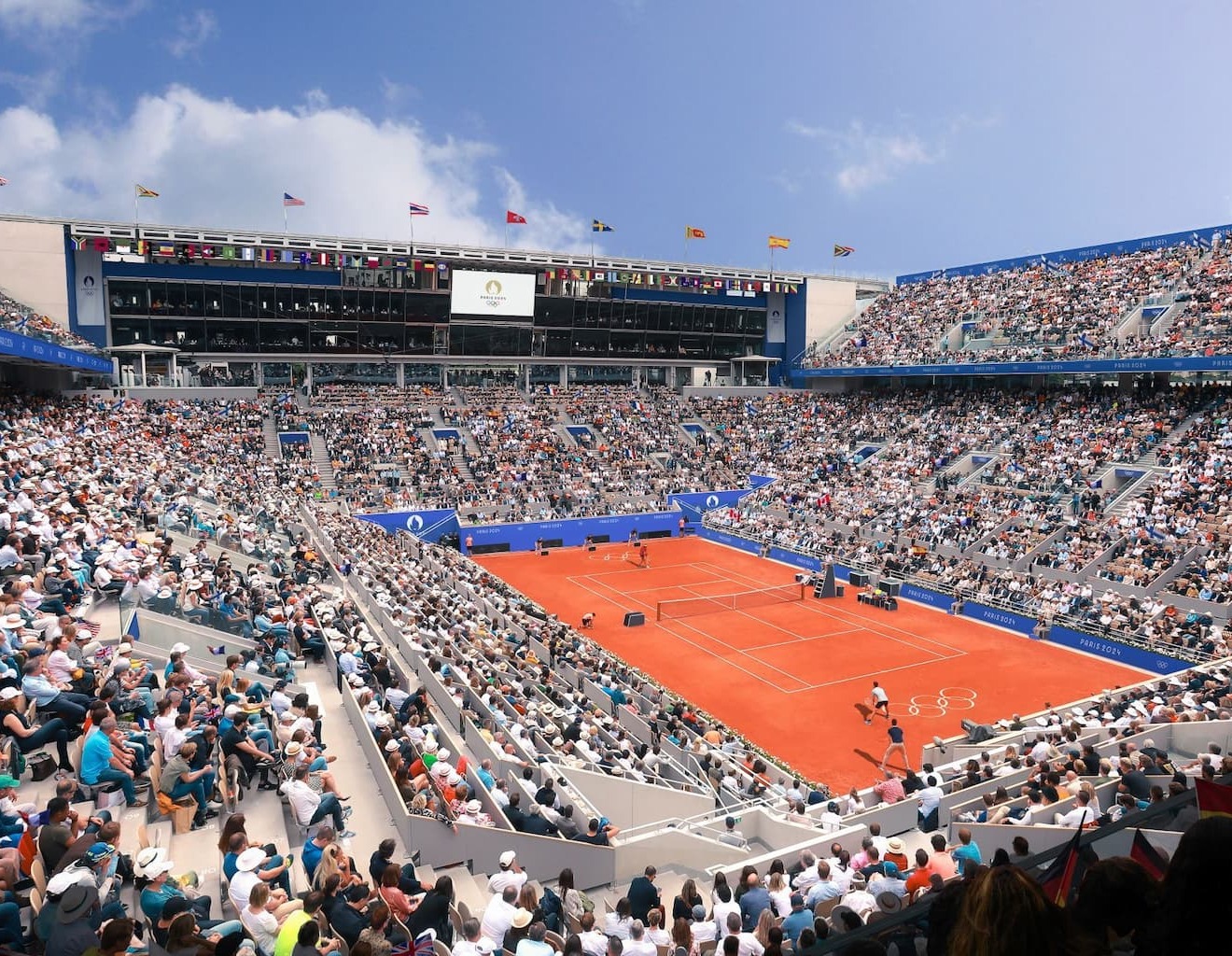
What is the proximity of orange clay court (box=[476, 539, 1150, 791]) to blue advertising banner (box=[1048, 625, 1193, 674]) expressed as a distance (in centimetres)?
43

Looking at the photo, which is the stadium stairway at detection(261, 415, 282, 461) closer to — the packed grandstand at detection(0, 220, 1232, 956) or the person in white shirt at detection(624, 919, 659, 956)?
the packed grandstand at detection(0, 220, 1232, 956)

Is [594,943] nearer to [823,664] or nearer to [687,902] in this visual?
[687,902]

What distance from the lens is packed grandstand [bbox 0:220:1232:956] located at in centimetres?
734

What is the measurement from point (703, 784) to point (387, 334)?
1983 inches

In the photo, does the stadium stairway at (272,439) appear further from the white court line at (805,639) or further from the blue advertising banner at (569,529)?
the white court line at (805,639)

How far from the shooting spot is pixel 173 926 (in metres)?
5.89

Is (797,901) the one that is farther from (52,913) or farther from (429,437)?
(429,437)

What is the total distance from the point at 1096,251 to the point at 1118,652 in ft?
122

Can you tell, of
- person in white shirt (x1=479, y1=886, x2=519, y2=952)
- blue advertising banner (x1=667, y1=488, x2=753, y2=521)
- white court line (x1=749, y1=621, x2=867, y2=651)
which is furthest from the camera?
blue advertising banner (x1=667, y1=488, x2=753, y2=521)

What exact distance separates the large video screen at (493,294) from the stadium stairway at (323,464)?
1485 centimetres

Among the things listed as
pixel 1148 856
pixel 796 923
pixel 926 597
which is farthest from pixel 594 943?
pixel 926 597

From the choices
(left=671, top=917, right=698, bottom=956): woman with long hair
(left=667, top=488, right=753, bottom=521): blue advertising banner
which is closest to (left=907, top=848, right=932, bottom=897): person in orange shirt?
(left=671, top=917, right=698, bottom=956): woman with long hair

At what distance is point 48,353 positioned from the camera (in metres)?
34.5

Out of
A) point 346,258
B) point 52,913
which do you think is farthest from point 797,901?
point 346,258
